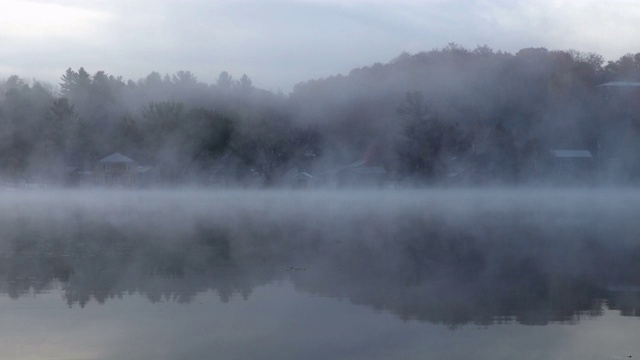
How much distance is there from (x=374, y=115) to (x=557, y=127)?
19612mm

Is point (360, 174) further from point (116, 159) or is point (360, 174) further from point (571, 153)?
point (116, 159)

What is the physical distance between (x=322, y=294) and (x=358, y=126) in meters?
82.5

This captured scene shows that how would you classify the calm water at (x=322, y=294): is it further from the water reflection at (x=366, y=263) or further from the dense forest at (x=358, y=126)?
the dense forest at (x=358, y=126)

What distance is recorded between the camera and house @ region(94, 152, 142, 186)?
8288cm

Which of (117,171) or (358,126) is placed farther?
(358,126)

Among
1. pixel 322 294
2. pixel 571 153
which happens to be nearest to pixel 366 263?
pixel 322 294

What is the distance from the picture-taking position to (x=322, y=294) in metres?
14.5

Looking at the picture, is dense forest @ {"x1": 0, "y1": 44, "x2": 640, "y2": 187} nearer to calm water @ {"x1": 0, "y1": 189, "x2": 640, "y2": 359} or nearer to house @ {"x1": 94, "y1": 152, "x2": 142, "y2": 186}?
house @ {"x1": 94, "y1": 152, "x2": 142, "y2": 186}

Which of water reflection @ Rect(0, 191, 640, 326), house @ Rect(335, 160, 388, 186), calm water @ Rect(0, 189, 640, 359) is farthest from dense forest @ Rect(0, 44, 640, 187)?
calm water @ Rect(0, 189, 640, 359)

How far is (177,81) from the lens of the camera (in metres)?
98.6

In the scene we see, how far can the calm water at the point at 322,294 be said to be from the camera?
35.2ft

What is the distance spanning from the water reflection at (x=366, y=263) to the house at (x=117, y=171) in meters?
52.6

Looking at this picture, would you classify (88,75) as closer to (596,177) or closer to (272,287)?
(596,177)

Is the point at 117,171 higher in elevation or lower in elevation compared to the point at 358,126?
lower
